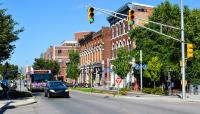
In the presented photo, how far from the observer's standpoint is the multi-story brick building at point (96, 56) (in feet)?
265

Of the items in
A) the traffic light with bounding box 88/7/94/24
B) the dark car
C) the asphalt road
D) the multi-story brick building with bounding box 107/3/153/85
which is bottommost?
the asphalt road

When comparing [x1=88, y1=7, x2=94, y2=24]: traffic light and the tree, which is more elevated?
[x1=88, y1=7, x2=94, y2=24]: traffic light

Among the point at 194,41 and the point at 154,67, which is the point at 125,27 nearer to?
the point at 154,67

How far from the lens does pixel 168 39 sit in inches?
1993

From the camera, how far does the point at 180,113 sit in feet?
65.6

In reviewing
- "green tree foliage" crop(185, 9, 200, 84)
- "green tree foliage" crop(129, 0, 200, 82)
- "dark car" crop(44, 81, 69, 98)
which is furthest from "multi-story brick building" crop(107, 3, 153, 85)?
"dark car" crop(44, 81, 69, 98)

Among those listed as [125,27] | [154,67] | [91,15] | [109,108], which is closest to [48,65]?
[125,27]

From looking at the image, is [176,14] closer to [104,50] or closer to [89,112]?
[104,50]

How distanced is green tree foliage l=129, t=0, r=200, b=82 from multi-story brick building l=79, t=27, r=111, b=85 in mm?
21490

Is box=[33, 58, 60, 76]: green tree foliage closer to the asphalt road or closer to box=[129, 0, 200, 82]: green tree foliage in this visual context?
box=[129, 0, 200, 82]: green tree foliage

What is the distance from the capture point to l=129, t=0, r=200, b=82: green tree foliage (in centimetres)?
4931

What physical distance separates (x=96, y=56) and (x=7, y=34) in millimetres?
54931

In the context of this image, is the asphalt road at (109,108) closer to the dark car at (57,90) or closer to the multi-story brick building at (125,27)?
the dark car at (57,90)

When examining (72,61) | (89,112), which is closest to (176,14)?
(89,112)
